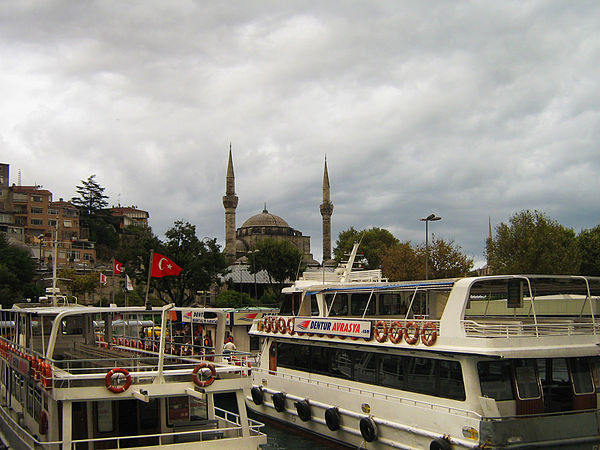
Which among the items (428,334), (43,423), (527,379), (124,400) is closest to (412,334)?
(428,334)

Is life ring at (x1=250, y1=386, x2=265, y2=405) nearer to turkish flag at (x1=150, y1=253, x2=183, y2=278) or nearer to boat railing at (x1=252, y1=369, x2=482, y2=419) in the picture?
boat railing at (x1=252, y1=369, x2=482, y2=419)

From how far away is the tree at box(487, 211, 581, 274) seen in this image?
137 feet

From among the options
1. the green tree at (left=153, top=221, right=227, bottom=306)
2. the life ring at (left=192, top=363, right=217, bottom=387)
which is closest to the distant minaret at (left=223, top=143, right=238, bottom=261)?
the green tree at (left=153, top=221, right=227, bottom=306)

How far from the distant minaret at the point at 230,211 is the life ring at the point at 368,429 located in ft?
275

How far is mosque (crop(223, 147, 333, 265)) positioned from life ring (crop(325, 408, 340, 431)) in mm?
81782

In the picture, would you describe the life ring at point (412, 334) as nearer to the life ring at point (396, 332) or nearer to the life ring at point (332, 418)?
the life ring at point (396, 332)

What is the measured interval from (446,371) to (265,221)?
4019 inches

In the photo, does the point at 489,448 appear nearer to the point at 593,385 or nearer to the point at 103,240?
the point at 593,385

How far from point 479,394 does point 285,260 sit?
212 feet

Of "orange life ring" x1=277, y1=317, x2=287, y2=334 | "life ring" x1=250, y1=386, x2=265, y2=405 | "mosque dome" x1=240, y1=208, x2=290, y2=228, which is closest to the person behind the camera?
"orange life ring" x1=277, y1=317, x2=287, y2=334

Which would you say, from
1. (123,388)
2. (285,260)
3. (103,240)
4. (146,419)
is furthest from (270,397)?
(103,240)

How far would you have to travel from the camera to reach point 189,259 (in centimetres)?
5272

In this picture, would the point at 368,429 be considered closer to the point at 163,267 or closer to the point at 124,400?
the point at 124,400

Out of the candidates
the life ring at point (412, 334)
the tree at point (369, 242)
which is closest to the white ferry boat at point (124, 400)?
the life ring at point (412, 334)
